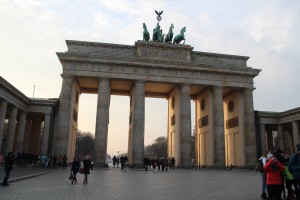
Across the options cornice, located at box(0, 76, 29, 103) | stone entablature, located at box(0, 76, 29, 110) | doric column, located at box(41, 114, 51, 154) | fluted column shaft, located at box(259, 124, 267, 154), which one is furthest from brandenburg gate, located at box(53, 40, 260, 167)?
stone entablature, located at box(0, 76, 29, 110)

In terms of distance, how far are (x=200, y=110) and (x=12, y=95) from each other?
29.2 meters

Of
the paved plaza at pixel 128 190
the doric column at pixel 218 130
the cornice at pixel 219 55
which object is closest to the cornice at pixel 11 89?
the paved plaza at pixel 128 190

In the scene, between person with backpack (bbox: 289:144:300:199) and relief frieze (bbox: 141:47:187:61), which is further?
relief frieze (bbox: 141:47:187:61)

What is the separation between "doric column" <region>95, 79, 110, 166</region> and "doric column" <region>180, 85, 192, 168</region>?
415 inches

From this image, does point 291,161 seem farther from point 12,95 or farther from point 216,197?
point 12,95

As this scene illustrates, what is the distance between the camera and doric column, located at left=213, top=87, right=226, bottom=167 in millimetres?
41159

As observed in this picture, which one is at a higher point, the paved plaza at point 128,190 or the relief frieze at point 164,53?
the relief frieze at point 164,53

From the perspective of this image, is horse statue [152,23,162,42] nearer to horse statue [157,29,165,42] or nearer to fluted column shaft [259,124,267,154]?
horse statue [157,29,165,42]

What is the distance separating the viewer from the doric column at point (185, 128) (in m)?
40.5

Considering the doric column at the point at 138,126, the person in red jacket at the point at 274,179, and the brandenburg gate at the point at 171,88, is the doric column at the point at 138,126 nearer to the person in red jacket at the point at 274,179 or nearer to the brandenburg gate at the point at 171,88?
the brandenburg gate at the point at 171,88

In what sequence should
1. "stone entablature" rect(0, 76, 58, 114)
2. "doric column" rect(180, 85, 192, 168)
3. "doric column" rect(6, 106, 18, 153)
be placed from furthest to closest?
"doric column" rect(180, 85, 192, 168), "doric column" rect(6, 106, 18, 153), "stone entablature" rect(0, 76, 58, 114)

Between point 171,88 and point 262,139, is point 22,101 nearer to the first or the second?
point 171,88

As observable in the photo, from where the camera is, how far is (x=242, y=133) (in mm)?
43938

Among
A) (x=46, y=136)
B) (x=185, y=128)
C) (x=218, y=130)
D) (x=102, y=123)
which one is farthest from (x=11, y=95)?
(x=218, y=130)
